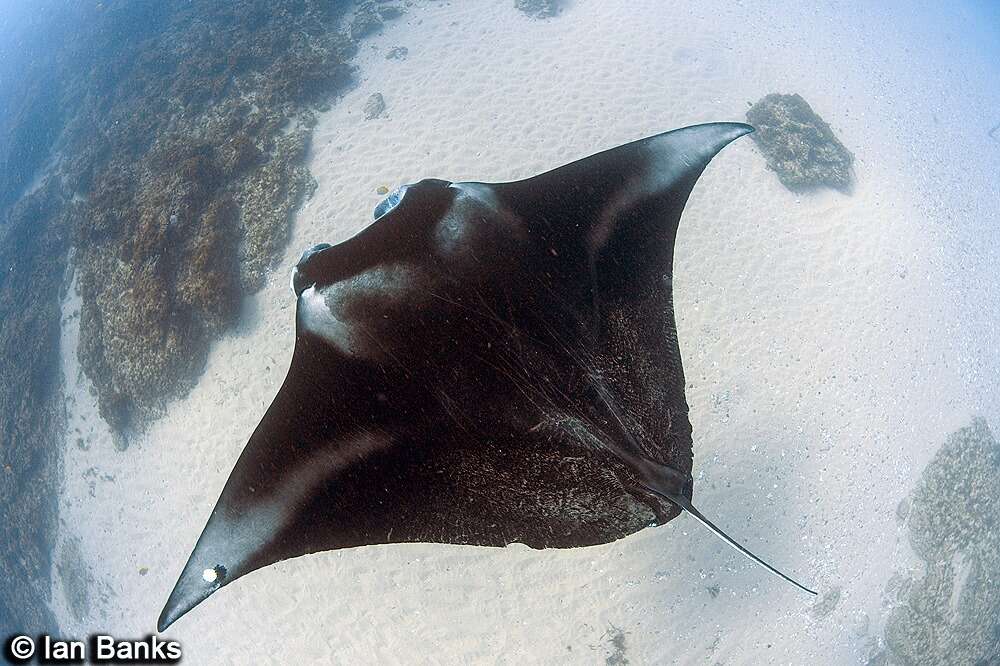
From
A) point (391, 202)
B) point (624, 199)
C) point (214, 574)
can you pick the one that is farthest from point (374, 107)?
point (214, 574)

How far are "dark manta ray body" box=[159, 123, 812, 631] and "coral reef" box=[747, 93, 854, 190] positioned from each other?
901 centimetres

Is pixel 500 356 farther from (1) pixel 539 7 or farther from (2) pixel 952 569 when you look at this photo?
(1) pixel 539 7

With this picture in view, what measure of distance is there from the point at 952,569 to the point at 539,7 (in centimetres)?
1480

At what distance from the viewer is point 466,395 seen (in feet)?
6.98

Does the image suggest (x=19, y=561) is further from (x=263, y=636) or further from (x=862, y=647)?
(x=862, y=647)

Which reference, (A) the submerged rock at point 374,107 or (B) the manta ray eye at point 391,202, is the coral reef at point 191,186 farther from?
(B) the manta ray eye at point 391,202

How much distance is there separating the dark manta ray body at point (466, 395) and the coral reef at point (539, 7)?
1297 centimetres

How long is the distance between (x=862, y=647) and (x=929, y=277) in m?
6.76

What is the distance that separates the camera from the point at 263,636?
20.8 feet

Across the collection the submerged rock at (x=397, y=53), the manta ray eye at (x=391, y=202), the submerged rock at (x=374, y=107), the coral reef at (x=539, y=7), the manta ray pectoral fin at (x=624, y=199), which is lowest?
the coral reef at (x=539, y=7)

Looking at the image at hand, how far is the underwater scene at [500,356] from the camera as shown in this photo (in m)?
2.22

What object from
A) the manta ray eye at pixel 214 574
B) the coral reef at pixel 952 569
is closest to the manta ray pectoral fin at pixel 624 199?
the manta ray eye at pixel 214 574

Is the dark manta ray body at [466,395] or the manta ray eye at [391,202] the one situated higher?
the manta ray eye at [391,202]

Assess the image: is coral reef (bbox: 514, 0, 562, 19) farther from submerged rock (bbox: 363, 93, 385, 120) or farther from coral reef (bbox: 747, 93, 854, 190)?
coral reef (bbox: 747, 93, 854, 190)
